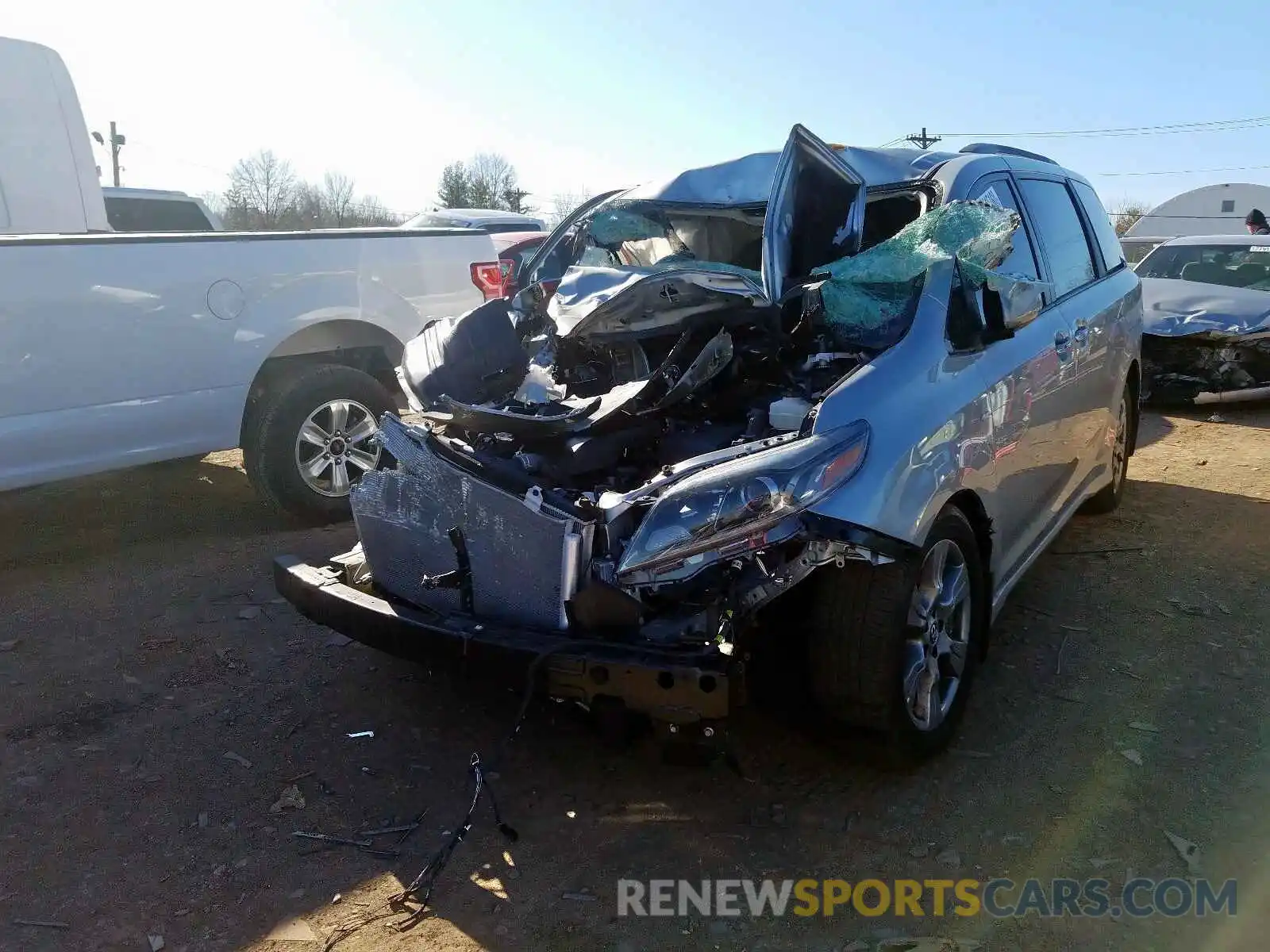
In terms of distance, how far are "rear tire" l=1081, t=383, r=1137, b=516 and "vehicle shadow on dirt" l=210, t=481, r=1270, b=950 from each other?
1.54m

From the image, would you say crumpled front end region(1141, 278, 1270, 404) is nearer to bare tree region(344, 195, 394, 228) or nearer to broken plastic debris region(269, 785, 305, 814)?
broken plastic debris region(269, 785, 305, 814)

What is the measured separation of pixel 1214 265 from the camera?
1023 centimetres

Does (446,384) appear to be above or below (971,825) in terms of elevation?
above

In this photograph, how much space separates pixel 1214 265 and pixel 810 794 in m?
9.65

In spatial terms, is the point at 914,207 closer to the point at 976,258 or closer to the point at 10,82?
the point at 976,258

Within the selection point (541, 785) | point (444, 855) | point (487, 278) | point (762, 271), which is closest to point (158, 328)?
point (487, 278)

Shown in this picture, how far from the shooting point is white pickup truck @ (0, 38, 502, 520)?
462 cm

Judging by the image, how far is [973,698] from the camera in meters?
3.56

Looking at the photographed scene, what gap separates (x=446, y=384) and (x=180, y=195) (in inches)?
333

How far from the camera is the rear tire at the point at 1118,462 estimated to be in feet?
17.7

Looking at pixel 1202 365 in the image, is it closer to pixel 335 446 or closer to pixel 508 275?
pixel 508 275

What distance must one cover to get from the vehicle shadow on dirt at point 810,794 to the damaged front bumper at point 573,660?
139 mm

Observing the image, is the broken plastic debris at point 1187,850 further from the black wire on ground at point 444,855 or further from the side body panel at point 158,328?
the side body panel at point 158,328

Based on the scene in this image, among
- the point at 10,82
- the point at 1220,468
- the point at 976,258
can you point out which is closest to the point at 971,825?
the point at 976,258
